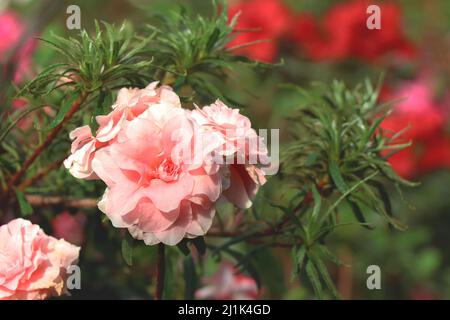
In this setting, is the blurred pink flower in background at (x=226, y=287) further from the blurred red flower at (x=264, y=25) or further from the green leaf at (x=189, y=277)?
the blurred red flower at (x=264, y=25)

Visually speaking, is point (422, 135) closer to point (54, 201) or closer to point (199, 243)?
point (54, 201)

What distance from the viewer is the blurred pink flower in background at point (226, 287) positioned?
4.56ft

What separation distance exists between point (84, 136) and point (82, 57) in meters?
0.09

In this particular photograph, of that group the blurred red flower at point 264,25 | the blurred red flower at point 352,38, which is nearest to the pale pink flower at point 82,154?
the blurred red flower at point 264,25

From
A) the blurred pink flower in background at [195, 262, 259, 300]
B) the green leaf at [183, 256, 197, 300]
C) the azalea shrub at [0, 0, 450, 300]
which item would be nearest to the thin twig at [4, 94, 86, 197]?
the azalea shrub at [0, 0, 450, 300]

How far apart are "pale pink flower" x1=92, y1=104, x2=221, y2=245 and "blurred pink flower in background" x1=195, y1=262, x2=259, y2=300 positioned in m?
0.54

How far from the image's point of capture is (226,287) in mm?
1418

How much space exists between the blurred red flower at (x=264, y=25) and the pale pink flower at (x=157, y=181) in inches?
60.0

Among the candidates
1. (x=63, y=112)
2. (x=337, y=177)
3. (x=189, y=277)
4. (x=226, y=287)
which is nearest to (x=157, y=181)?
(x=63, y=112)

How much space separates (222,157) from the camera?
0.85m
